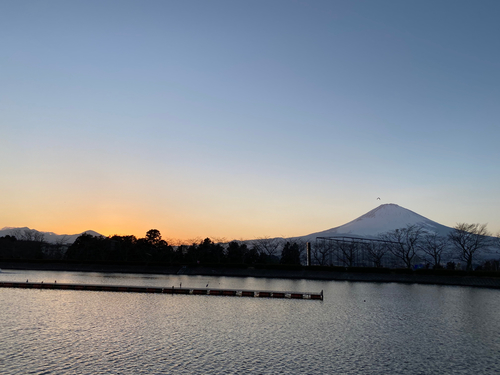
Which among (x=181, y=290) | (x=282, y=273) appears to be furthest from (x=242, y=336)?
(x=282, y=273)

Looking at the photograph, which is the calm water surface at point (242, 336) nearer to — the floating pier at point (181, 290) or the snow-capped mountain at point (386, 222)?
the floating pier at point (181, 290)

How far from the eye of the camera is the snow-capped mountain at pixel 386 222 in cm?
17300

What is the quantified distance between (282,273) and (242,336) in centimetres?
4369

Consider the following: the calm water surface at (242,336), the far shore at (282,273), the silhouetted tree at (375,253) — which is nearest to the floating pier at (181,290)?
the calm water surface at (242,336)

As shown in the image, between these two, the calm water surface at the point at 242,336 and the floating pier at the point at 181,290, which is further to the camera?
the floating pier at the point at 181,290

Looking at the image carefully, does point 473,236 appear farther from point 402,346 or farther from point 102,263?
point 102,263

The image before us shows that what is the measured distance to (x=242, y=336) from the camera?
746 inches

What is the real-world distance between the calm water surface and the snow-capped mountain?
148 m

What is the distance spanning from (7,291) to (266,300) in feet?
81.0

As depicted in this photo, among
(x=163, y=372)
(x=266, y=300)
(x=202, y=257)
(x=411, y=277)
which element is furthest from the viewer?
(x=202, y=257)

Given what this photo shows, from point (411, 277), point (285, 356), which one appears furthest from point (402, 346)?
point (411, 277)

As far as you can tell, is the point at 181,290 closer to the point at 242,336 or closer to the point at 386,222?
the point at 242,336

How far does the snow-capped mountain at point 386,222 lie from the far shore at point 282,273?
378ft

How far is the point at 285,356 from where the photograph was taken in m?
15.6
